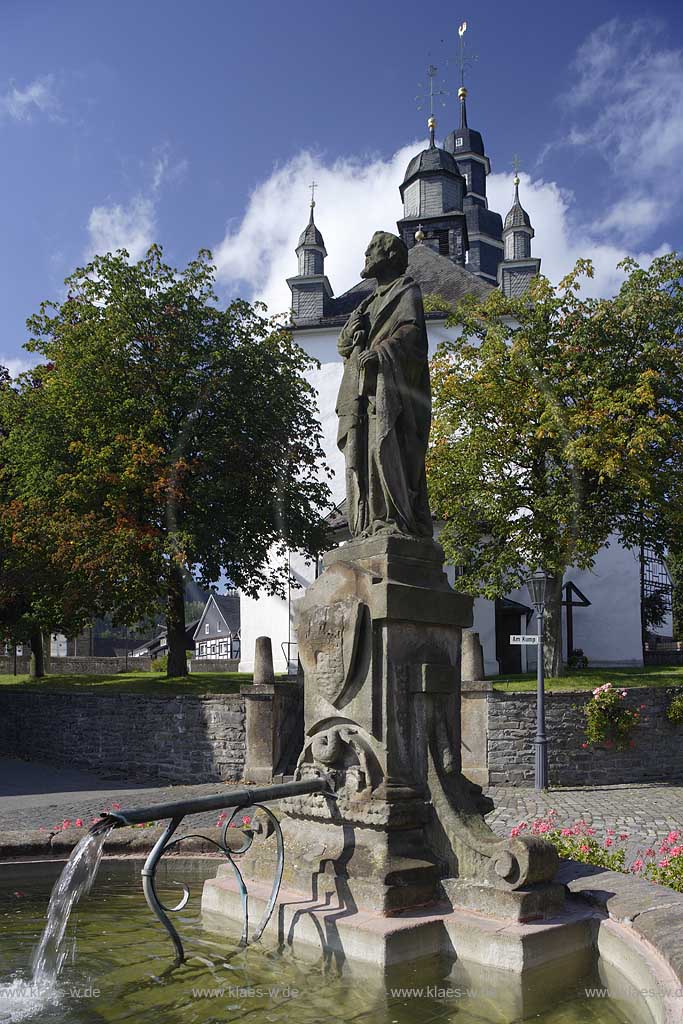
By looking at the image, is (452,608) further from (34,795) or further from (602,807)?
(34,795)

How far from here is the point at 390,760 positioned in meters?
5.14

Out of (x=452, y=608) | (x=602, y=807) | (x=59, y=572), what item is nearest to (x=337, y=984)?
(x=452, y=608)

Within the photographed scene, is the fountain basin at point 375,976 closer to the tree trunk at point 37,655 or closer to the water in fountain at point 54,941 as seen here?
the water in fountain at point 54,941

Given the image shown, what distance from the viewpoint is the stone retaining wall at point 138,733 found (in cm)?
1631

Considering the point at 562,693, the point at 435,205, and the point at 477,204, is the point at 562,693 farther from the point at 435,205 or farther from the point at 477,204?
the point at 477,204

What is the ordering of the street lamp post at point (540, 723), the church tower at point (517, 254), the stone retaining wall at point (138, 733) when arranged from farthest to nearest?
1. the church tower at point (517, 254)
2. the stone retaining wall at point (138, 733)
3. the street lamp post at point (540, 723)

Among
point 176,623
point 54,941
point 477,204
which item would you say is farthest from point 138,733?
point 477,204

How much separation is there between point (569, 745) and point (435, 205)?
3903cm

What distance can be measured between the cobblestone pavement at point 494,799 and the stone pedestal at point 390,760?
189 inches

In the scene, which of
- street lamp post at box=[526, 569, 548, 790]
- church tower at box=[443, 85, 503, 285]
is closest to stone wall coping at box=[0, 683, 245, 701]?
street lamp post at box=[526, 569, 548, 790]

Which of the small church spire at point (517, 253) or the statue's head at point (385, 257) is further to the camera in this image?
the small church spire at point (517, 253)

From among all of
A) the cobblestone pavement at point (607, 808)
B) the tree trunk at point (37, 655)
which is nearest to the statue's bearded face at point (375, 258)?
the cobblestone pavement at point (607, 808)

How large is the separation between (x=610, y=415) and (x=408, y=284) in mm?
15641

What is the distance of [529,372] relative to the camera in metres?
22.0
